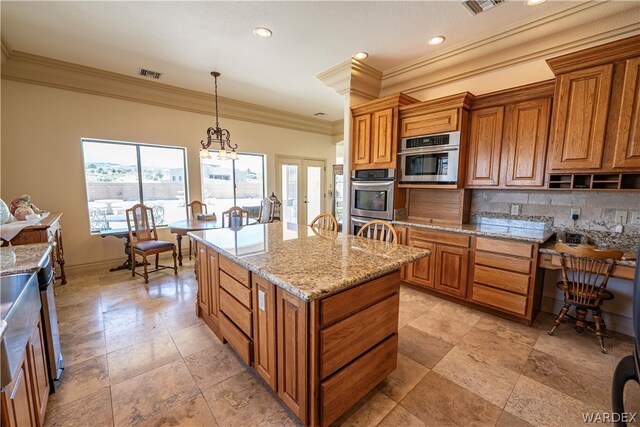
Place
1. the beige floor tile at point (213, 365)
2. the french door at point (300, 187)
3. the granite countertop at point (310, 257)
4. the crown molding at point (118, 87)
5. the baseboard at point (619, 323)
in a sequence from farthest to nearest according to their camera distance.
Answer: the french door at point (300, 187) < the crown molding at point (118, 87) < the baseboard at point (619, 323) < the beige floor tile at point (213, 365) < the granite countertop at point (310, 257)

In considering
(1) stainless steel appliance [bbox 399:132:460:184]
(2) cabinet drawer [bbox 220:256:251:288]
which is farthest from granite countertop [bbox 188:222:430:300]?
(1) stainless steel appliance [bbox 399:132:460:184]

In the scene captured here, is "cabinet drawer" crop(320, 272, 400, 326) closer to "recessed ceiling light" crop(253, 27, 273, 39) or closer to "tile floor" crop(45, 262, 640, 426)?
"tile floor" crop(45, 262, 640, 426)

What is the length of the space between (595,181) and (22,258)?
4369mm

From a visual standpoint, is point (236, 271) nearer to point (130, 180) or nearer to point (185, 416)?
point (185, 416)

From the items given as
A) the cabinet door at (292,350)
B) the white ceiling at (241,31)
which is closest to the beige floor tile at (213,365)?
the cabinet door at (292,350)

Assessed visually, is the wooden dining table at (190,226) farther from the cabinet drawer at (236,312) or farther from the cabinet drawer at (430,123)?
the cabinet drawer at (430,123)

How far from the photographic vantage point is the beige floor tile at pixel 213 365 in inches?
73.4

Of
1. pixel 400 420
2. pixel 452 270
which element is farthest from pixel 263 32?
pixel 400 420

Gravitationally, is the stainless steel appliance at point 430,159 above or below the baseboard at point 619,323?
above

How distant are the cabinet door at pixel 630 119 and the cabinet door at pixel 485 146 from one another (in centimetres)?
90

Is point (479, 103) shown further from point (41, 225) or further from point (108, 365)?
point (41, 225)

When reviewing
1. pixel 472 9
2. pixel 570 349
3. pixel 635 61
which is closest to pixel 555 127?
pixel 635 61

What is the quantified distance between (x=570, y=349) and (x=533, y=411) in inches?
39.2

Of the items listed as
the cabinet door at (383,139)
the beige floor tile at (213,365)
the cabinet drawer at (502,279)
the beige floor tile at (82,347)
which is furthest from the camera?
the cabinet door at (383,139)
